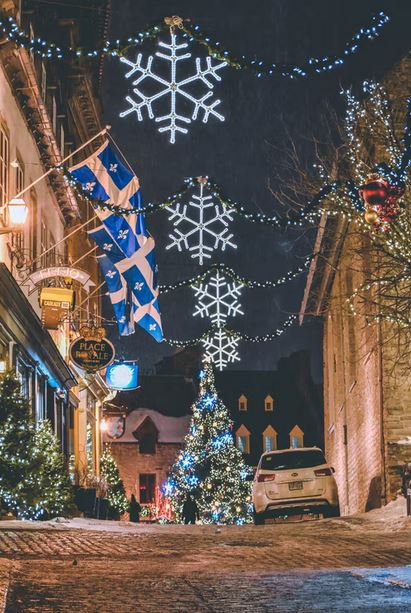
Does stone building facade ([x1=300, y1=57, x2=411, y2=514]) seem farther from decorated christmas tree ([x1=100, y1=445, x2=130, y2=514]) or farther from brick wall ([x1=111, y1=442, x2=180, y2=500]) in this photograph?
brick wall ([x1=111, y1=442, x2=180, y2=500])

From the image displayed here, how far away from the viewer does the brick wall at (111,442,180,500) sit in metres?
64.7

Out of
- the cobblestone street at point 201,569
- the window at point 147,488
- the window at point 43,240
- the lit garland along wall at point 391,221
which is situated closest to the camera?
the cobblestone street at point 201,569

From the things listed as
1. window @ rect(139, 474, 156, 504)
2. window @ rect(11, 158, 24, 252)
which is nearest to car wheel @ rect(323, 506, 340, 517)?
window @ rect(11, 158, 24, 252)

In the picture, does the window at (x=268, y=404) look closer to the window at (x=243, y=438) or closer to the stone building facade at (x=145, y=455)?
the window at (x=243, y=438)

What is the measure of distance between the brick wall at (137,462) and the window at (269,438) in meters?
14.2

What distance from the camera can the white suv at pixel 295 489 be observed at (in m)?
21.4

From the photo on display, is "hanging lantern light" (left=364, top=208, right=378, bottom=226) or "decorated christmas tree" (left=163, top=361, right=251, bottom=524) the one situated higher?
"hanging lantern light" (left=364, top=208, right=378, bottom=226)

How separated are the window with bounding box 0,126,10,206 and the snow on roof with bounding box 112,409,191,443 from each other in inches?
1764

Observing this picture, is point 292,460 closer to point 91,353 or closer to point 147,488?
point 91,353

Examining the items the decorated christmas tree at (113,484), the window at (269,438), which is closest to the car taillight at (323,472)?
the decorated christmas tree at (113,484)

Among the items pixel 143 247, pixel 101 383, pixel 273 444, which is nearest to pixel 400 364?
pixel 143 247

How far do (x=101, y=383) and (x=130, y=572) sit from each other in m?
29.5

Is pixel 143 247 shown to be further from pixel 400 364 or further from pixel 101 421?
pixel 101 421

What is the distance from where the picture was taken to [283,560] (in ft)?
43.0
